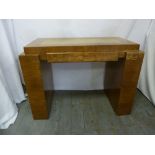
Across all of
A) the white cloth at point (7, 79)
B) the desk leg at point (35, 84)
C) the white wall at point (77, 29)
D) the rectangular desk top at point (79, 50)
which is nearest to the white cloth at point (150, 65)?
the white wall at point (77, 29)

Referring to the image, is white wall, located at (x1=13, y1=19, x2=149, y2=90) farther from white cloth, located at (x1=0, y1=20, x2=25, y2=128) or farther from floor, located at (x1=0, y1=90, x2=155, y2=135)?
floor, located at (x1=0, y1=90, x2=155, y2=135)

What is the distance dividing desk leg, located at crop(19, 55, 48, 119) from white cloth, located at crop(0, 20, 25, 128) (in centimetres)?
17

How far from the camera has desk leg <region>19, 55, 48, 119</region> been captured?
2.81 ft

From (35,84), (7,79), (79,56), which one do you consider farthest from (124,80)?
(7,79)

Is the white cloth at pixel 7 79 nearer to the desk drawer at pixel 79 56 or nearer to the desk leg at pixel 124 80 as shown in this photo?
the desk drawer at pixel 79 56

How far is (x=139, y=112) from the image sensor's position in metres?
1.14

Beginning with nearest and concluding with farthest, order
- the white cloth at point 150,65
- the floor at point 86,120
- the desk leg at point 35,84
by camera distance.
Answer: the desk leg at point 35,84 < the floor at point 86,120 < the white cloth at point 150,65

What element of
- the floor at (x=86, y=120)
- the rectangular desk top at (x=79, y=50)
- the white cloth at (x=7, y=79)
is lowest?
the floor at (x=86, y=120)

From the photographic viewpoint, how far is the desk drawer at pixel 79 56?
2.85 ft

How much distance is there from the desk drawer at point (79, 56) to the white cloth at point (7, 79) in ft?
1.26

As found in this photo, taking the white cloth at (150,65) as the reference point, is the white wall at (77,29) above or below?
above

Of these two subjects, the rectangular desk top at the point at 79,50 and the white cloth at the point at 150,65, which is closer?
the rectangular desk top at the point at 79,50
